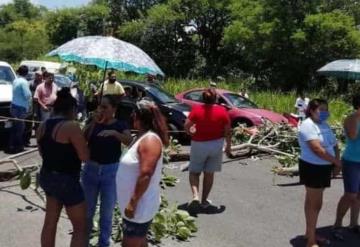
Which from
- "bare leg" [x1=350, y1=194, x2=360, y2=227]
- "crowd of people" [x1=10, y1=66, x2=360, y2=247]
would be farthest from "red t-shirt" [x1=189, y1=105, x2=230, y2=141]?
"bare leg" [x1=350, y1=194, x2=360, y2=227]

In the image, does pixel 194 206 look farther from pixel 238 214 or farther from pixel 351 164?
pixel 351 164

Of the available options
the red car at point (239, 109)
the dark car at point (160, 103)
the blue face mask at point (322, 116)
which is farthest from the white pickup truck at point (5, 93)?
the blue face mask at point (322, 116)

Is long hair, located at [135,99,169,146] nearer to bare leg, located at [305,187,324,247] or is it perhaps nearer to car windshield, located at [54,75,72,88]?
bare leg, located at [305,187,324,247]

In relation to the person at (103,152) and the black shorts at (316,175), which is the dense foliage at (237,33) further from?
the person at (103,152)

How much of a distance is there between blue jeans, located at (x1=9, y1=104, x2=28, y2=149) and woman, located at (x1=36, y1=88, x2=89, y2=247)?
6.81 m

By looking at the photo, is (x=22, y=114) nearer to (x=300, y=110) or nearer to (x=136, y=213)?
(x=136, y=213)

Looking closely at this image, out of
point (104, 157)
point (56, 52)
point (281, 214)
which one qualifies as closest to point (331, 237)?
point (281, 214)

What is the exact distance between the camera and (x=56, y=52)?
8.94 metres

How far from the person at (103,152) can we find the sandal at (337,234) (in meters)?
2.83

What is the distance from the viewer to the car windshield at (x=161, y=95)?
15.0 metres

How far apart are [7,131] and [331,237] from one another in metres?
7.62

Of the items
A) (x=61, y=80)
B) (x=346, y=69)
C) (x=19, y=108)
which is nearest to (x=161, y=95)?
(x=19, y=108)

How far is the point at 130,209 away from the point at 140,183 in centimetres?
21

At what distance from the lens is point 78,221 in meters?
5.26
